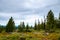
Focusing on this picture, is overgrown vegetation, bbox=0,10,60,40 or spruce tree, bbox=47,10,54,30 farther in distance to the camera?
spruce tree, bbox=47,10,54,30

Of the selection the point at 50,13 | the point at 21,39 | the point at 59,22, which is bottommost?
the point at 21,39

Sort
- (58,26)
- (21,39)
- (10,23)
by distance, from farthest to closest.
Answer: (10,23), (58,26), (21,39)

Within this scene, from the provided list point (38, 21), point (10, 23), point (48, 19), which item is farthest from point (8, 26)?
point (38, 21)

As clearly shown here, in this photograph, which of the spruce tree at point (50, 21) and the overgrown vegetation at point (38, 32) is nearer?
the overgrown vegetation at point (38, 32)

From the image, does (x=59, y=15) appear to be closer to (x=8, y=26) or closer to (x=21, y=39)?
(x=8, y=26)

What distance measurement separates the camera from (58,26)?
56.8 m

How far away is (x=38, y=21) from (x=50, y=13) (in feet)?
140

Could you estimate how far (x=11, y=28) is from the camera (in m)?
75.3

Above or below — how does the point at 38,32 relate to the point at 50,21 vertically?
below

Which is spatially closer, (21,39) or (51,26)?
(21,39)

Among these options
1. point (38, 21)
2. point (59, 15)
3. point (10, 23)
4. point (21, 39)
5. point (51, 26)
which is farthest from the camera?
point (38, 21)

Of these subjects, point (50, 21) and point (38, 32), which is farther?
point (50, 21)

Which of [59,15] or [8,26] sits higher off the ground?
[59,15]

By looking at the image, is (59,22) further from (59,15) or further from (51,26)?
(59,15)
